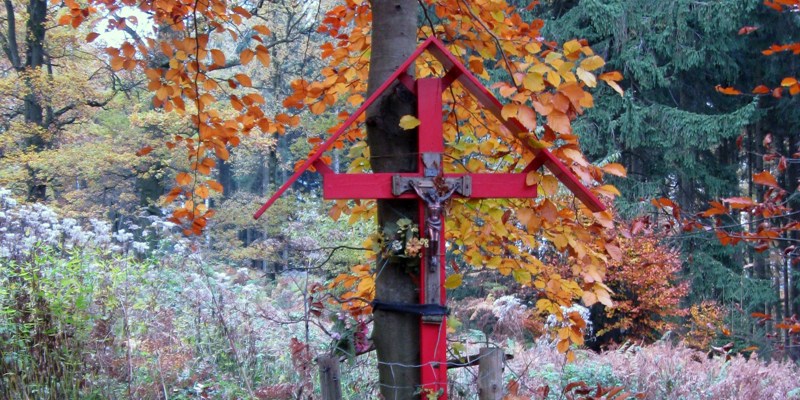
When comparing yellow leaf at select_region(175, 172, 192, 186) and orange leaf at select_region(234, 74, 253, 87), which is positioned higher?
orange leaf at select_region(234, 74, 253, 87)

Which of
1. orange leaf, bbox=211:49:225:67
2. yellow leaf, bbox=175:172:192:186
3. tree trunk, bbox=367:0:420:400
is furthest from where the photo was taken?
yellow leaf, bbox=175:172:192:186

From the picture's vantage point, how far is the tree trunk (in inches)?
90.4

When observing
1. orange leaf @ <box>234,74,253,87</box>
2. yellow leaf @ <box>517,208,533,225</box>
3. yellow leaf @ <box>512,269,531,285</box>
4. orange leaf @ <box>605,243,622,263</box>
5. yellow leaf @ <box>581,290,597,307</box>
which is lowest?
yellow leaf @ <box>581,290,597,307</box>

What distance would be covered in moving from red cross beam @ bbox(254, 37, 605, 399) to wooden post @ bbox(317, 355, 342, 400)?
0.35 m

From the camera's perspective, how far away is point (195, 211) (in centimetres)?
273

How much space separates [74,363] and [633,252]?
8.05 metres

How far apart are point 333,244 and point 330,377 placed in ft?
25.3

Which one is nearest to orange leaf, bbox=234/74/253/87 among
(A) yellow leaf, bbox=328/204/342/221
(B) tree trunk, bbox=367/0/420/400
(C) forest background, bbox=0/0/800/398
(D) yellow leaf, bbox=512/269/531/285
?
(C) forest background, bbox=0/0/800/398

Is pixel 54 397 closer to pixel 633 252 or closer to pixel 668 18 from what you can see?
pixel 633 252

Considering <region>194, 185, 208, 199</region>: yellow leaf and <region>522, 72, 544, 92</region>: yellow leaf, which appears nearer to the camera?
<region>522, 72, 544, 92</region>: yellow leaf

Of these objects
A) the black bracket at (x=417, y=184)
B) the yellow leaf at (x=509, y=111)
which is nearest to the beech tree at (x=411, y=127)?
the yellow leaf at (x=509, y=111)

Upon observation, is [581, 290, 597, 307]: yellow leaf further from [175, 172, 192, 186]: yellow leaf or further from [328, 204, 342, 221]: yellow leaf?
[175, 172, 192, 186]: yellow leaf

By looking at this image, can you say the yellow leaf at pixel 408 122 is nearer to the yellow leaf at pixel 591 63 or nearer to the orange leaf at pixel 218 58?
the yellow leaf at pixel 591 63

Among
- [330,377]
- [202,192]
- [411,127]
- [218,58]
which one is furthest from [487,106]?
[202,192]
